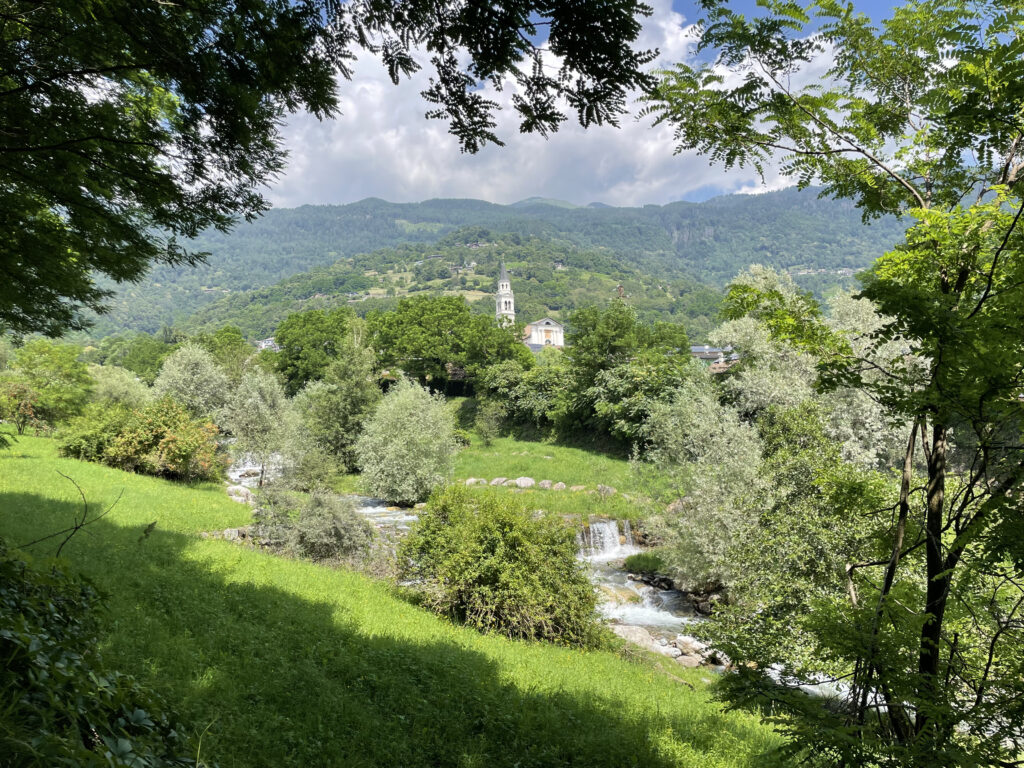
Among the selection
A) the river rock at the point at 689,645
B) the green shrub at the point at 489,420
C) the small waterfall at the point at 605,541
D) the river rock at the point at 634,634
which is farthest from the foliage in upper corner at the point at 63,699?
the green shrub at the point at 489,420

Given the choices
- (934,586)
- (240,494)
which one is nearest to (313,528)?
(240,494)

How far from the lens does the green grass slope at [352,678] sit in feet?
16.0

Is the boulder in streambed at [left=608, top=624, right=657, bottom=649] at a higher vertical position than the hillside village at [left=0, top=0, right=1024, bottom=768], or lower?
lower

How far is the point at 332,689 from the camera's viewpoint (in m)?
5.64

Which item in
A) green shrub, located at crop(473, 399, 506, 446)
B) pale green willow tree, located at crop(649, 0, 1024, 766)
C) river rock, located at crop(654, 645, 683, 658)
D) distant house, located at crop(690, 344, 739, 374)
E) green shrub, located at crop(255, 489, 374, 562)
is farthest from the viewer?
green shrub, located at crop(473, 399, 506, 446)

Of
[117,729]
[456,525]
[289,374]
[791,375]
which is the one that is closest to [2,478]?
[456,525]

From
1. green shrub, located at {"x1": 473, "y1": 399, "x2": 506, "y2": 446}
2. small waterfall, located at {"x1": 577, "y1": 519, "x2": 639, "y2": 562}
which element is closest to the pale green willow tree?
small waterfall, located at {"x1": 577, "y1": 519, "x2": 639, "y2": 562}

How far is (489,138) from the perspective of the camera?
3.54 metres

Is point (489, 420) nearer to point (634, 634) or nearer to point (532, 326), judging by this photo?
point (634, 634)

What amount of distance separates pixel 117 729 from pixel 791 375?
73.9ft

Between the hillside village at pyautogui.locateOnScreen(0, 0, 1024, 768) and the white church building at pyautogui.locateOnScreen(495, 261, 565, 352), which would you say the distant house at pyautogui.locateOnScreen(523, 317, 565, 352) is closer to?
the white church building at pyautogui.locateOnScreen(495, 261, 565, 352)

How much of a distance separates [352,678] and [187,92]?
653 cm

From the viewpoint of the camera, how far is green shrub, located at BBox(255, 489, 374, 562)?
12.9m

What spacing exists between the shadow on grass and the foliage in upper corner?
2.07ft
